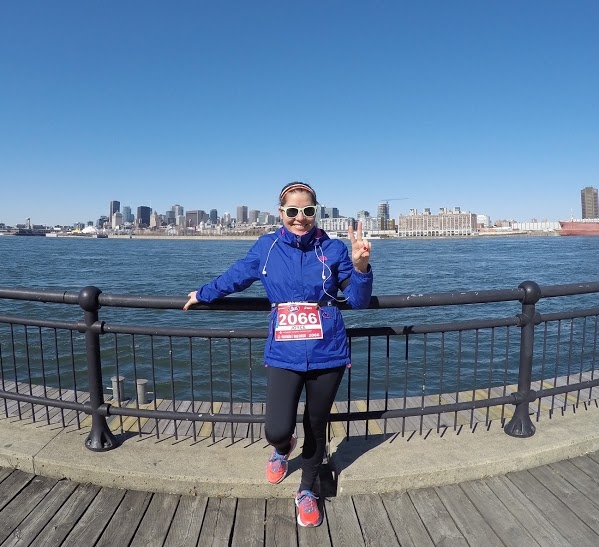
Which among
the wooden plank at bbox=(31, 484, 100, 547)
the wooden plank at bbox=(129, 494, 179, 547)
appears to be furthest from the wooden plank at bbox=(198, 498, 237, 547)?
the wooden plank at bbox=(31, 484, 100, 547)

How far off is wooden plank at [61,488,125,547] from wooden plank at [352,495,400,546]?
1.43m

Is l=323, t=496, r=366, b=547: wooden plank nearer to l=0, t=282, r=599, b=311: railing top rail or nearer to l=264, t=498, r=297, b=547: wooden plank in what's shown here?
l=264, t=498, r=297, b=547: wooden plank

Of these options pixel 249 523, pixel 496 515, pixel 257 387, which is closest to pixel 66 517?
pixel 249 523

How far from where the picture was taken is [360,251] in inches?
97.3

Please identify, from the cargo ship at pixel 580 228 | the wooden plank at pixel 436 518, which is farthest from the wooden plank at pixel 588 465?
the cargo ship at pixel 580 228

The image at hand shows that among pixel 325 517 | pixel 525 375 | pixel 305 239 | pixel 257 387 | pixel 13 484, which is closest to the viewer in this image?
pixel 305 239

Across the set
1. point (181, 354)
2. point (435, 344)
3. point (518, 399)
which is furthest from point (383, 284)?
point (518, 399)

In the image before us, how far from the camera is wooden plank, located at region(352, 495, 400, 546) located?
261cm

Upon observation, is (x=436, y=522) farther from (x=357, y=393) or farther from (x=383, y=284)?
(x=383, y=284)

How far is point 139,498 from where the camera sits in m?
2.97

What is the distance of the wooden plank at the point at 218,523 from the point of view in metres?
2.59

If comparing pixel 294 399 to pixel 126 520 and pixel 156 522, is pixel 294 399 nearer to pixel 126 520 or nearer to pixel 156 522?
pixel 156 522

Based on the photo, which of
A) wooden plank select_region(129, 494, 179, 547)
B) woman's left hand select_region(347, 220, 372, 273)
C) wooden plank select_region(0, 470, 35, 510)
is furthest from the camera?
wooden plank select_region(0, 470, 35, 510)

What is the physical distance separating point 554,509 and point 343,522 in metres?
1.25
